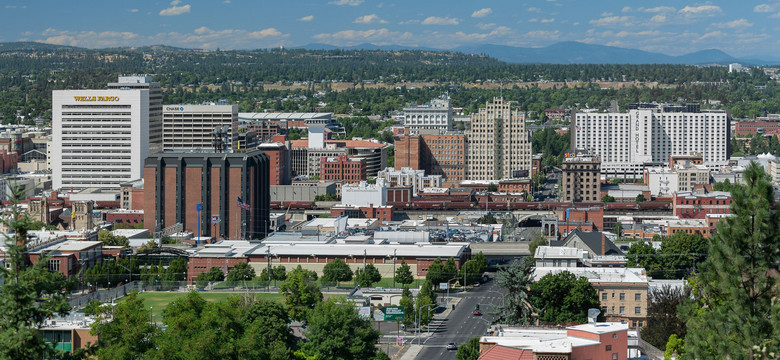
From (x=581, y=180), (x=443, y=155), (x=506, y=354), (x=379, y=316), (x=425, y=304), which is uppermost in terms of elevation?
(x=443, y=155)

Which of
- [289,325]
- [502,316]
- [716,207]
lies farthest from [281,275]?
[716,207]

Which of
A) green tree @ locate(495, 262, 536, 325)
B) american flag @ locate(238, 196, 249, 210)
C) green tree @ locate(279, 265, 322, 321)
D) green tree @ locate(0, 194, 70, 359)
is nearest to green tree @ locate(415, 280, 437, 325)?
green tree @ locate(279, 265, 322, 321)

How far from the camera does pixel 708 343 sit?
32.5 metres

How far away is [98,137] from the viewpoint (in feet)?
531

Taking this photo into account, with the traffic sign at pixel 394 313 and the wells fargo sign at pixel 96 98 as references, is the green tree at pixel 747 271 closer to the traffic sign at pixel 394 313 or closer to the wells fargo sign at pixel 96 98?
the traffic sign at pixel 394 313

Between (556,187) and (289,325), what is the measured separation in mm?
113600

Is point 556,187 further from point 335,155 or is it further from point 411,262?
point 411,262

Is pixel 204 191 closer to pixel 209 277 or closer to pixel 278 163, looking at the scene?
pixel 209 277

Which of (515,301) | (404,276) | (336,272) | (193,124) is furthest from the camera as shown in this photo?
(193,124)

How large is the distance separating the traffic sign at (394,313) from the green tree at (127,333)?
27607 millimetres

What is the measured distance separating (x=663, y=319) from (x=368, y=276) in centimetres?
3583

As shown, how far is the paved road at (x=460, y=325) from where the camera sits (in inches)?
2859

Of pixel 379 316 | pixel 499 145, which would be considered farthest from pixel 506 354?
pixel 499 145

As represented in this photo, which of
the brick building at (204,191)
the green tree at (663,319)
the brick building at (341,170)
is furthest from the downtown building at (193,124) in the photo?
the green tree at (663,319)
